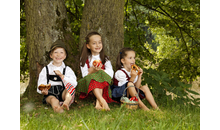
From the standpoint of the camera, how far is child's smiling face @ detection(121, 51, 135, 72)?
13.9 feet

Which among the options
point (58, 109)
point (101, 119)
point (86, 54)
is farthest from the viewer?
point (86, 54)

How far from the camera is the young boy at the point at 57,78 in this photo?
3.66m

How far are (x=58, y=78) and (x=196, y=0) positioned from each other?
6275 mm

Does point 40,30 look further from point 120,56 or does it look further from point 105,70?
point 120,56

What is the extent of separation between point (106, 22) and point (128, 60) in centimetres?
102

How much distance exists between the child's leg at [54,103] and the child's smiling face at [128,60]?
1.67 meters

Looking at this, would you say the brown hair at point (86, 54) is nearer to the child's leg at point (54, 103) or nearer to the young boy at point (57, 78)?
the young boy at point (57, 78)

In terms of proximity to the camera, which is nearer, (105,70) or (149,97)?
(149,97)

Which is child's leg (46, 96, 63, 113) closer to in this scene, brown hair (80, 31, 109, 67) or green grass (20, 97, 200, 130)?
green grass (20, 97, 200, 130)

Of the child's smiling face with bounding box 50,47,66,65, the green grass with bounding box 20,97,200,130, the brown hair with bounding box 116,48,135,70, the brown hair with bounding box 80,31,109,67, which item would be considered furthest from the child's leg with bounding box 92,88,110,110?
the child's smiling face with bounding box 50,47,66,65

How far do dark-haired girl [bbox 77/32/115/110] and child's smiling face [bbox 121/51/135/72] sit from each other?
0.34 meters

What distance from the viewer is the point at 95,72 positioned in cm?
398

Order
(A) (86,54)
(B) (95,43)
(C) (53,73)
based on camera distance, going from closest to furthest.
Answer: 1. (C) (53,73)
2. (B) (95,43)
3. (A) (86,54)

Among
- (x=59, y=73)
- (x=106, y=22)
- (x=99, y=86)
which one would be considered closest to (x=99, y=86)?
(x=99, y=86)
